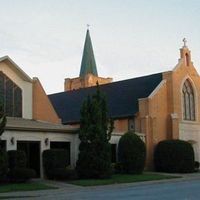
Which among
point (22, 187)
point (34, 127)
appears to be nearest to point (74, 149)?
point (34, 127)

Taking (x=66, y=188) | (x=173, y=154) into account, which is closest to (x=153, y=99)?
(x=173, y=154)

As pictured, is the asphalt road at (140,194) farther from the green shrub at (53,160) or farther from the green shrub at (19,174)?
the green shrub at (53,160)

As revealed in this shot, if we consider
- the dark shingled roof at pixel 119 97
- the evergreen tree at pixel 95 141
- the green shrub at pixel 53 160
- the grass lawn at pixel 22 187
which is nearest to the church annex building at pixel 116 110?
the dark shingled roof at pixel 119 97

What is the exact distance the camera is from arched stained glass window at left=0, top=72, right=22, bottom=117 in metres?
38.8

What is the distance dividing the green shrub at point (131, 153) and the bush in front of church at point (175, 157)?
358 centimetres

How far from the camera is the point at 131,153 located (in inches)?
1556

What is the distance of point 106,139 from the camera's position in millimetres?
34562

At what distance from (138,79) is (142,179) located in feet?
63.8

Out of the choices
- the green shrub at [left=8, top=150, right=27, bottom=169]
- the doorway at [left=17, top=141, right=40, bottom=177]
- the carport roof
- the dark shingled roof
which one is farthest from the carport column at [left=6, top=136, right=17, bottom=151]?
the dark shingled roof

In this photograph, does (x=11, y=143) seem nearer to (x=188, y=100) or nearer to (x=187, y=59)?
(x=188, y=100)

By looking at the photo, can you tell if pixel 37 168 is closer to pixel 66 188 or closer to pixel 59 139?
pixel 59 139

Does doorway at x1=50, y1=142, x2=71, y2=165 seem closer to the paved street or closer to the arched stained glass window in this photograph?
the arched stained glass window

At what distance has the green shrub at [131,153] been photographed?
39.1 meters

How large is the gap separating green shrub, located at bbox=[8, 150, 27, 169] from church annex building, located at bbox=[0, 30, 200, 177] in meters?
1.40
